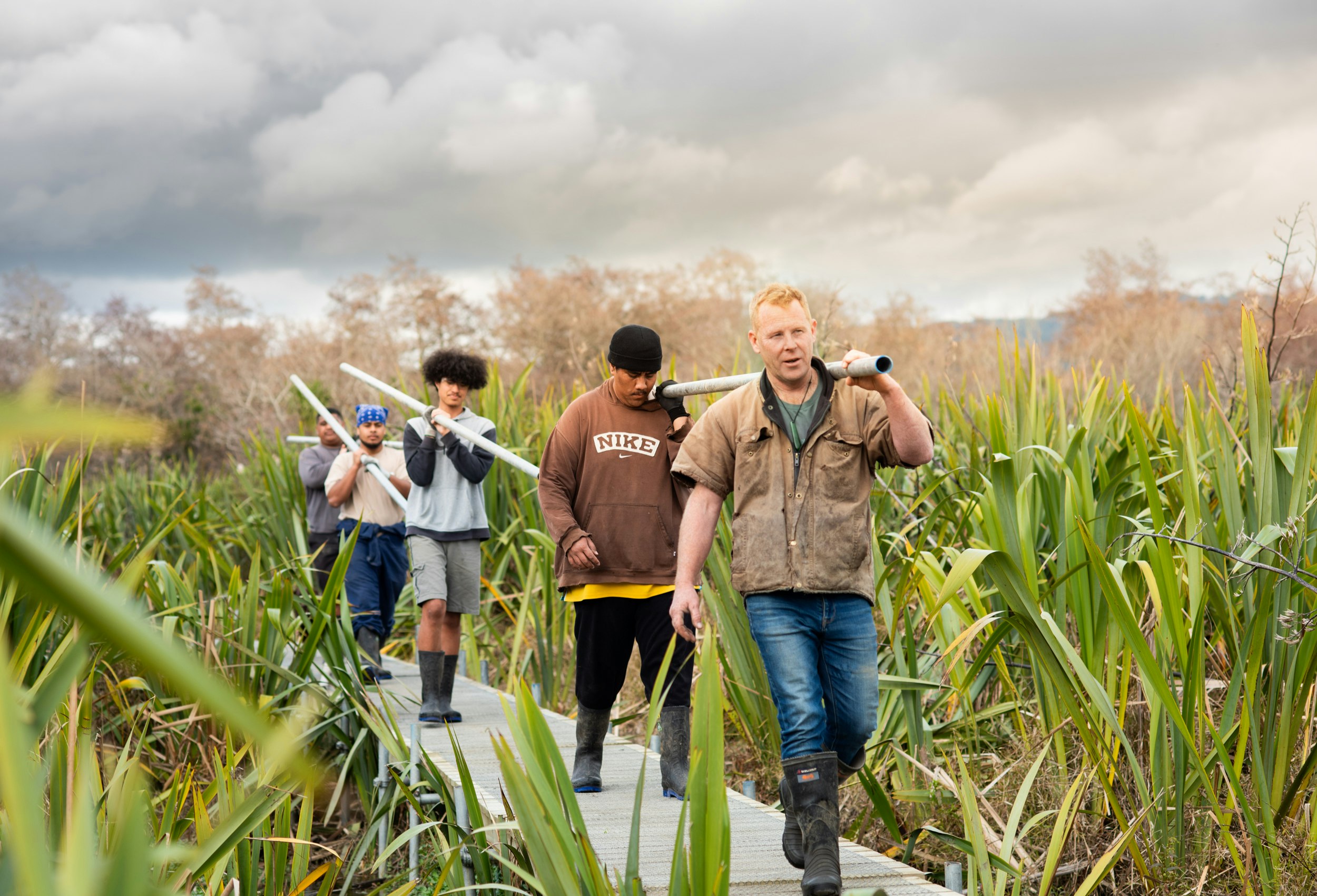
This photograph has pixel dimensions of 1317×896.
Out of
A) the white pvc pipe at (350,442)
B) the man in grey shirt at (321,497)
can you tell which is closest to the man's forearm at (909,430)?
the white pvc pipe at (350,442)

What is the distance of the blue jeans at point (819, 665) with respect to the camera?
323 cm

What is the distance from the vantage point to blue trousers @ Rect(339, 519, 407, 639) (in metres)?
6.79

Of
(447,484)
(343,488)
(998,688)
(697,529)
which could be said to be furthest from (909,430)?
(343,488)

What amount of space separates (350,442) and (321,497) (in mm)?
949

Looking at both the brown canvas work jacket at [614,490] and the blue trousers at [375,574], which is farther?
the blue trousers at [375,574]

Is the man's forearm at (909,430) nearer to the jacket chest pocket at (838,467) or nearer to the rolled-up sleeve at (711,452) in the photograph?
the jacket chest pocket at (838,467)

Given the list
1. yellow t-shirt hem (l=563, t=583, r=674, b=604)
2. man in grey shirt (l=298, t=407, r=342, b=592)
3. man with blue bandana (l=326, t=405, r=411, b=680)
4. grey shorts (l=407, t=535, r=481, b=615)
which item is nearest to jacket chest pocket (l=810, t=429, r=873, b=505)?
yellow t-shirt hem (l=563, t=583, r=674, b=604)

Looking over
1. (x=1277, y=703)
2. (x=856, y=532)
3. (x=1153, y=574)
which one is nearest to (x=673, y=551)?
(x=856, y=532)

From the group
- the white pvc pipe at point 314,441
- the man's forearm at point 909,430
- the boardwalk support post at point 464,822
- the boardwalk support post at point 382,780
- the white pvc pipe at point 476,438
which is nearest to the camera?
the man's forearm at point 909,430

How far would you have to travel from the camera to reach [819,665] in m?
3.40

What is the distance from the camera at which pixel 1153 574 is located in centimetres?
312

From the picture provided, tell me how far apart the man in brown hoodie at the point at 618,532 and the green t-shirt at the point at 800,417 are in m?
1.05

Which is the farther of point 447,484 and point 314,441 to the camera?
point 314,441

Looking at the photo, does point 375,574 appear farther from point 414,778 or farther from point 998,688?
point 998,688
